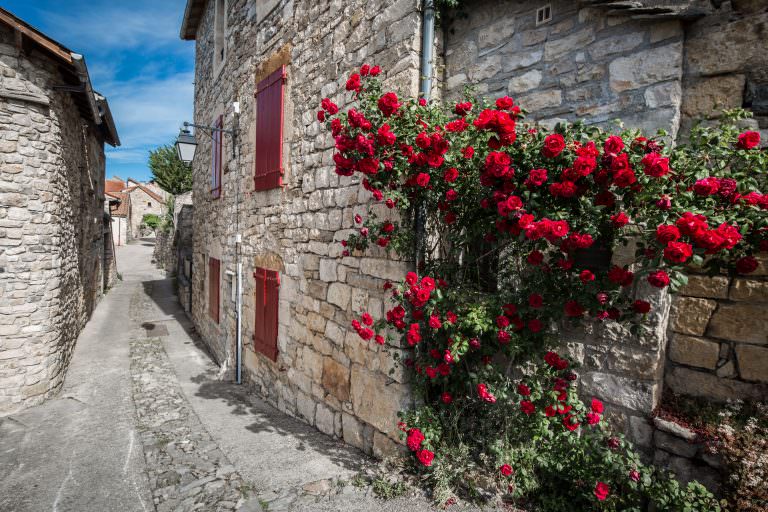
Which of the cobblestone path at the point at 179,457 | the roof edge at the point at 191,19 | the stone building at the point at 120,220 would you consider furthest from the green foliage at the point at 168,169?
the cobblestone path at the point at 179,457

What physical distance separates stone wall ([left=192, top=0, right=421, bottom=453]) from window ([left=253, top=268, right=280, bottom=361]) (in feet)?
0.52

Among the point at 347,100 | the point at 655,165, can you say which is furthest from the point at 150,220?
the point at 655,165

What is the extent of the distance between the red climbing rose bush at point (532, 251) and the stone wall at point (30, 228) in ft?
17.9

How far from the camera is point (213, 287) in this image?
8.25 metres

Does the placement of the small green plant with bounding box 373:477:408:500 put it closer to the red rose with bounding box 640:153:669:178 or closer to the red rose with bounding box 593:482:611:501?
the red rose with bounding box 593:482:611:501

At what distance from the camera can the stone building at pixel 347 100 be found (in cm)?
217

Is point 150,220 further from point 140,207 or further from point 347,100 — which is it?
point 347,100

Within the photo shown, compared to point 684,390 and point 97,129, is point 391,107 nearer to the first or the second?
point 684,390

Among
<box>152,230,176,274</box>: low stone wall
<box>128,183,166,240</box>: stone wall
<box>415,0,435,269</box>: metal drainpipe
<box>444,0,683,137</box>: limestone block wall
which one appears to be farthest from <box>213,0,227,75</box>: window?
<box>128,183,166,240</box>: stone wall

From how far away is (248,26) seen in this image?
240 inches

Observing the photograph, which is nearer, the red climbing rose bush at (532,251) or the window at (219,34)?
the red climbing rose bush at (532,251)

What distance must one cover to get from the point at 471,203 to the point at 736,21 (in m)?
1.62

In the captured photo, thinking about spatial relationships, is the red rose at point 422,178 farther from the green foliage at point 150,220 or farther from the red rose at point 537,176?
the green foliage at point 150,220

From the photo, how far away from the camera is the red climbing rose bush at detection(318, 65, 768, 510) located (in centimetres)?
187
